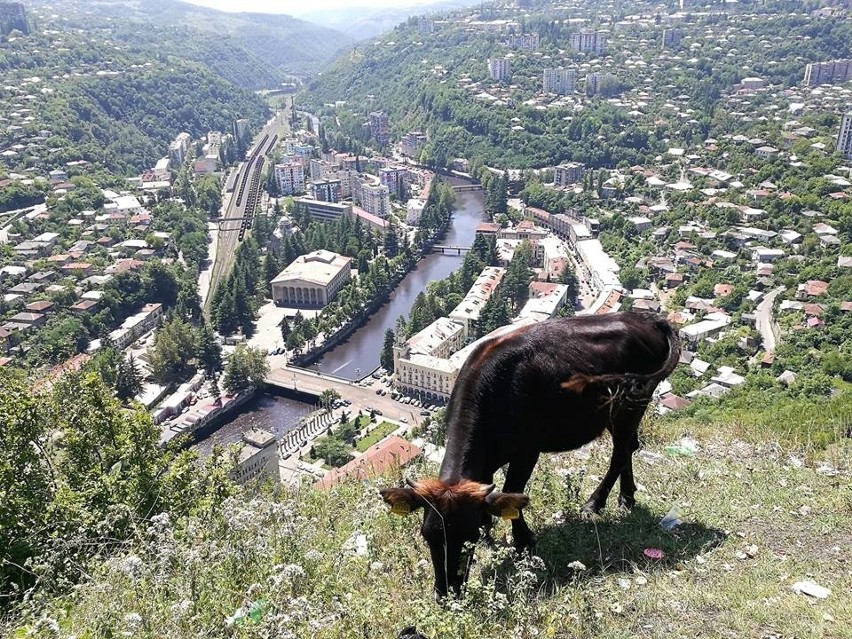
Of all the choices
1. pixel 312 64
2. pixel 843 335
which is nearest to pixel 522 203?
pixel 843 335

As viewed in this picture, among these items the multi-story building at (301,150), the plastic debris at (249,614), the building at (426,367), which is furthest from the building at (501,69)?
the plastic debris at (249,614)

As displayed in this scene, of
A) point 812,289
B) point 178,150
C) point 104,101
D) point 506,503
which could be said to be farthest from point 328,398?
point 104,101

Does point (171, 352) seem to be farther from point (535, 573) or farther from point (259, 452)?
point (535, 573)

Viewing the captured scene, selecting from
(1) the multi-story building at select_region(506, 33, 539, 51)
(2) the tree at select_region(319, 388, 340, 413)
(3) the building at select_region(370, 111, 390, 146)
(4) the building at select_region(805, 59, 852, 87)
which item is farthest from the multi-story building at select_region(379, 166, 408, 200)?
(4) the building at select_region(805, 59, 852, 87)

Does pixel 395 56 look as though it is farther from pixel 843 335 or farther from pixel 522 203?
pixel 843 335

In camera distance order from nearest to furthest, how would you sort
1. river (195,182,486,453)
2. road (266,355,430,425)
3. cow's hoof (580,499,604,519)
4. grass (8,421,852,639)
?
1. grass (8,421,852,639)
2. cow's hoof (580,499,604,519)
3. road (266,355,430,425)
4. river (195,182,486,453)

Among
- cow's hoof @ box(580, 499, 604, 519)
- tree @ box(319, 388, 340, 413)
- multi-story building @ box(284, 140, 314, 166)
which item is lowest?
tree @ box(319, 388, 340, 413)

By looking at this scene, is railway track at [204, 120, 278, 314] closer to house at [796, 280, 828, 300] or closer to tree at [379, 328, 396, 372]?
tree at [379, 328, 396, 372]
